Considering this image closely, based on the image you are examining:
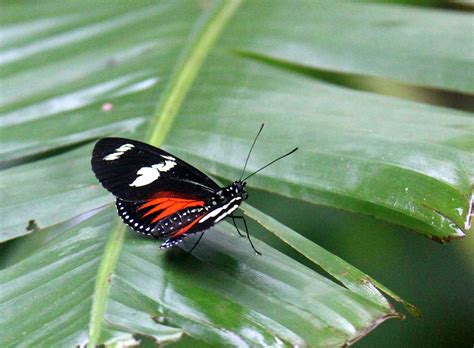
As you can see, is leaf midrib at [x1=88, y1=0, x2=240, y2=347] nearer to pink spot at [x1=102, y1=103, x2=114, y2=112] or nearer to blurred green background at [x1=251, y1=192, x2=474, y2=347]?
pink spot at [x1=102, y1=103, x2=114, y2=112]

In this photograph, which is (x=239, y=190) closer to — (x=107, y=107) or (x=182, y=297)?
(x=182, y=297)

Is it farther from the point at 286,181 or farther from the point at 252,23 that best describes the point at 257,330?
the point at 252,23

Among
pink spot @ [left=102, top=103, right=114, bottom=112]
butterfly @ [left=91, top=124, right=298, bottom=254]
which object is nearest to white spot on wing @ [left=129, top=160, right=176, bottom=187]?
butterfly @ [left=91, top=124, right=298, bottom=254]

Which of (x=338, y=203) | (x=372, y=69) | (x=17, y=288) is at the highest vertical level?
(x=372, y=69)

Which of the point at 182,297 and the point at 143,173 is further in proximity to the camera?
the point at 143,173

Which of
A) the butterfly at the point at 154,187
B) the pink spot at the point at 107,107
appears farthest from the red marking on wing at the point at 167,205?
the pink spot at the point at 107,107

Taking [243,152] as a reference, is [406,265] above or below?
below

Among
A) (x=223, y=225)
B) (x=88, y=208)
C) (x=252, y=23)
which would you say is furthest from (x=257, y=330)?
(x=252, y=23)

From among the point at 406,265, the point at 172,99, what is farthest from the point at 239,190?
the point at 406,265
